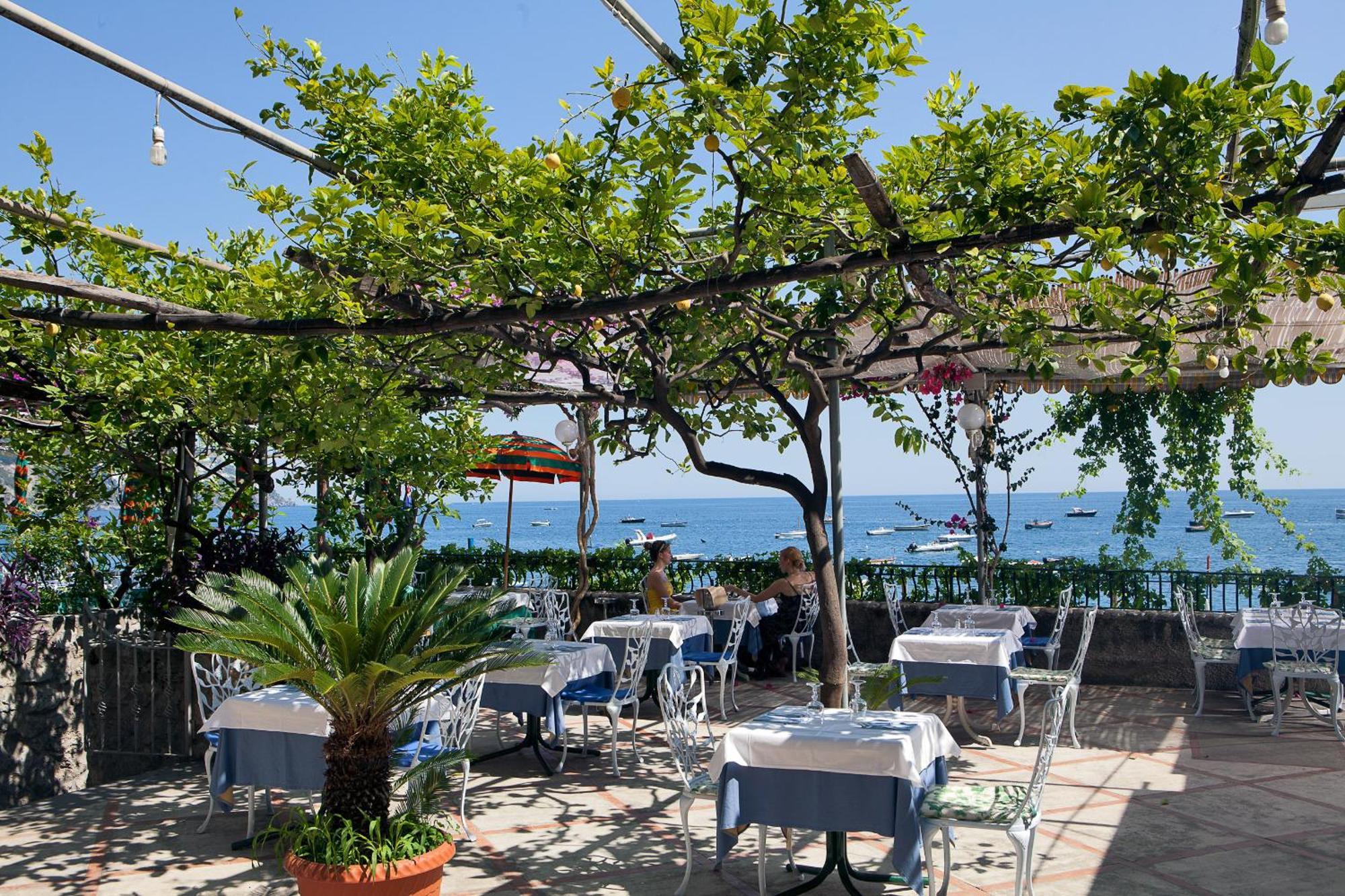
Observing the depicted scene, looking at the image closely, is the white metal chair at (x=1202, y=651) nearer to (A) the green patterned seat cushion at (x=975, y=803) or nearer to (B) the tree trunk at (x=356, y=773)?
(A) the green patterned seat cushion at (x=975, y=803)

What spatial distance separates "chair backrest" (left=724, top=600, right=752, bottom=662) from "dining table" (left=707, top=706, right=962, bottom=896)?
346 centimetres

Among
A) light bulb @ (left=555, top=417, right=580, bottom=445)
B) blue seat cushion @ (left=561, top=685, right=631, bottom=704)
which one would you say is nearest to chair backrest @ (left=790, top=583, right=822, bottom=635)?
light bulb @ (left=555, top=417, right=580, bottom=445)

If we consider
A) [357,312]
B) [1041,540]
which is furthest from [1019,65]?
[1041,540]

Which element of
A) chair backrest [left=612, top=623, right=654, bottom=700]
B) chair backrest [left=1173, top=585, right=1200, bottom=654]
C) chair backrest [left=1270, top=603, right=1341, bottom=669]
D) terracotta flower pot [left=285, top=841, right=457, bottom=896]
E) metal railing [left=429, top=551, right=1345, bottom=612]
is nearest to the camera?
terracotta flower pot [left=285, top=841, right=457, bottom=896]

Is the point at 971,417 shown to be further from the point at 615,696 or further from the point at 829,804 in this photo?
the point at 829,804

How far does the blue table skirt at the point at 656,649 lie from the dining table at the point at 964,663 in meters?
1.87

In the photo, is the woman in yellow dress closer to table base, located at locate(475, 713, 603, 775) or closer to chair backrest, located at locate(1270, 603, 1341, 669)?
table base, located at locate(475, 713, 603, 775)

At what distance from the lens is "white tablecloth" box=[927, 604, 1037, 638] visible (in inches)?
380

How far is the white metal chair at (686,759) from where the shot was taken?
491 cm

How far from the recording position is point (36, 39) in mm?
5824

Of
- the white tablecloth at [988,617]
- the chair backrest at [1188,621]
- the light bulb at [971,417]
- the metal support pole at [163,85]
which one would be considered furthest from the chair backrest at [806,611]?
the metal support pole at [163,85]

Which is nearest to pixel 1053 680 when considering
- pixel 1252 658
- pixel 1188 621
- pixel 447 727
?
pixel 1252 658

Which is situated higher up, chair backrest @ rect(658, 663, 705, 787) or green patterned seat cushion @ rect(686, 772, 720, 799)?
chair backrest @ rect(658, 663, 705, 787)

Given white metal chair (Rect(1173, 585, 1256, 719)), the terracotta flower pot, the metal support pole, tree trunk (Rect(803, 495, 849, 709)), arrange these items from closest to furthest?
1. the terracotta flower pot
2. the metal support pole
3. tree trunk (Rect(803, 495, 849, 709))
4. white metal chair (Rect(1173, 585, 1256, 719))
